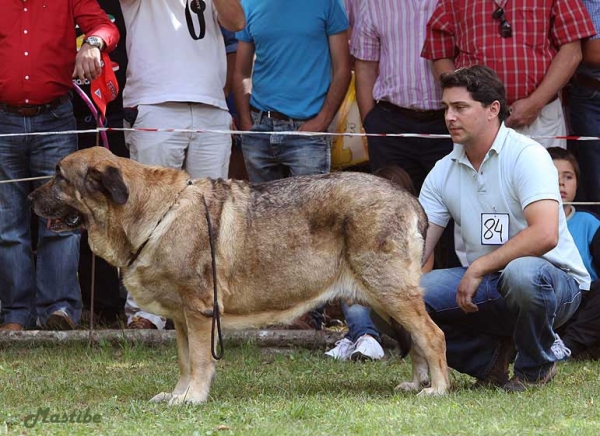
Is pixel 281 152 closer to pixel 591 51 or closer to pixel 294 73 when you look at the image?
pixel 294 73

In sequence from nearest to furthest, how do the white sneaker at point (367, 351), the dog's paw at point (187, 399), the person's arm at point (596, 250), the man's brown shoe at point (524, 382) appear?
1. the dog's paw at point (187, 399)
2. the man's brown shoe at point (524, 382)
3. the white sneaker at point (367, 351)
4. the person's arm at point (596, 250)

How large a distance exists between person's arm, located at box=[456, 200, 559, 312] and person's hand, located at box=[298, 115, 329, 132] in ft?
8.09

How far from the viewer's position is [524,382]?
6.62 meters

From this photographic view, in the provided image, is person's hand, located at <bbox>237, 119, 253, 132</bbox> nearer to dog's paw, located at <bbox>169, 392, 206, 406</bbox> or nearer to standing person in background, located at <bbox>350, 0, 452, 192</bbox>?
standing person in background, located at <bbox>350, 0, 452, 192</bbox>

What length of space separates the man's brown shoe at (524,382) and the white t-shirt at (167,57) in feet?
10.5

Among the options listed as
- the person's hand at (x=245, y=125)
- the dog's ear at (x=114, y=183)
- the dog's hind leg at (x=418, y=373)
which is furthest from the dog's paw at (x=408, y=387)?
the person's hand at (x=245, y=125)

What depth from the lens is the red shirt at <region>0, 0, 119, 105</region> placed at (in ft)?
26.9

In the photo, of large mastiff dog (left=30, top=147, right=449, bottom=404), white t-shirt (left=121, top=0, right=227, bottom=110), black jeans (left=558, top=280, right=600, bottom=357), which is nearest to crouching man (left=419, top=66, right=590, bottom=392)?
large mastiff dog (left=30, top=147, right=449, bottom=404)

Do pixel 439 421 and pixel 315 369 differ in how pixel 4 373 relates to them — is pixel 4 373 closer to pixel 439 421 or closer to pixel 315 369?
pixel 315 369

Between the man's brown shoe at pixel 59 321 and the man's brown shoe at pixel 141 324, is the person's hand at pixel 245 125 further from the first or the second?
the man's brown shoe at pixel 59 321

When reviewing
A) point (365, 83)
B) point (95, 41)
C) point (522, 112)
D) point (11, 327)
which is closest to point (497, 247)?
point (522, 112)

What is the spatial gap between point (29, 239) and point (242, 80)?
6.94 feet

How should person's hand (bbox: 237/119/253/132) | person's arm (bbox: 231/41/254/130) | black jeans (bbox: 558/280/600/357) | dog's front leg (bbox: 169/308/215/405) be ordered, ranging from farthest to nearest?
person's arm (bbox: 231/41/254/130)
person's hand (bbox: 237/119/253/132)
black jeans (bbox: 558/280/600/357)
dog's front leg (bbox: 169/308/215/405)

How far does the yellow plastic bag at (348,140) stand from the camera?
9.02m
